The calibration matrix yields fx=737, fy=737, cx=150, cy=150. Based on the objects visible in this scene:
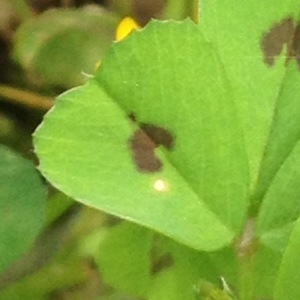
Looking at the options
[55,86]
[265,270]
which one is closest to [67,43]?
[55,86]

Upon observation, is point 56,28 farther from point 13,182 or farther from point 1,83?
point 13,182

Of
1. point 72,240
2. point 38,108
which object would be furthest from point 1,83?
point 72,240

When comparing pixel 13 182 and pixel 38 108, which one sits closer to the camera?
pixel 13 182

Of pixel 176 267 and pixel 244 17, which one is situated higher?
pixel 244 17

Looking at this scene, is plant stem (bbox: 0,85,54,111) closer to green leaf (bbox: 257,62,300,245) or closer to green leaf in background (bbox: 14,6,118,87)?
green leaf in background (bbox: 14,6,118,87)

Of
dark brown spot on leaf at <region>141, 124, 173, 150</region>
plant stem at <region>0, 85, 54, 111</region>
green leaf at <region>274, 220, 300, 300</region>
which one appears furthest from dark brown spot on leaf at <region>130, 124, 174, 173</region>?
plant stem at <region>0, 85, 54, 111</region>
